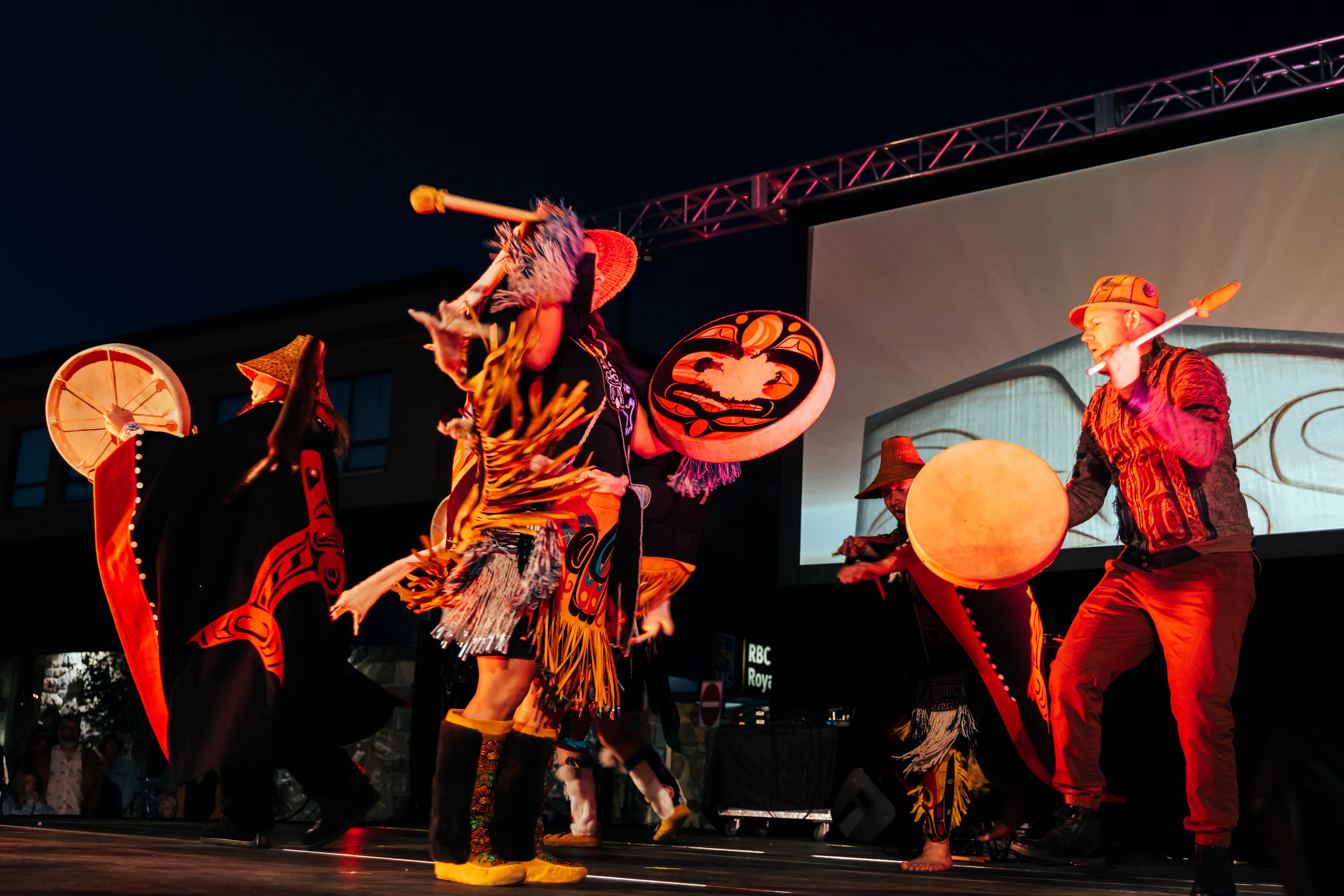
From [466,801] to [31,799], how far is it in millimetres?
8040

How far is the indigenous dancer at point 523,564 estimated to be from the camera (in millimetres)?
2521

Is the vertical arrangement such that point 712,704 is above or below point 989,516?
below

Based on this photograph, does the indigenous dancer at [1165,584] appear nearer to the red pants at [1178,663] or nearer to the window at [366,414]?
the red pants at [1178,663]

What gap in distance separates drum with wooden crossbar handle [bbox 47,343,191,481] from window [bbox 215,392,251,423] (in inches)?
471

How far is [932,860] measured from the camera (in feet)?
13.9

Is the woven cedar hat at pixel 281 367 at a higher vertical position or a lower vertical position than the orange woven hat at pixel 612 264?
lower

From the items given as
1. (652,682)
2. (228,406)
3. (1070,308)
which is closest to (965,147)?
(1070,308)

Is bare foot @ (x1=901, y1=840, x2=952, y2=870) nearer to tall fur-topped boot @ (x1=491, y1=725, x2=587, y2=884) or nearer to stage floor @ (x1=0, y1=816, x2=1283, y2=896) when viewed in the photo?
stage floor @ (x1=0, y1=816, x2=1283, y2=896)

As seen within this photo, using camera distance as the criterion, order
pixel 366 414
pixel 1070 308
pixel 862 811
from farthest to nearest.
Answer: pixel 366 414, pixel 1070 308, pixel 862 811

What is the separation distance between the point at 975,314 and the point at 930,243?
889mm

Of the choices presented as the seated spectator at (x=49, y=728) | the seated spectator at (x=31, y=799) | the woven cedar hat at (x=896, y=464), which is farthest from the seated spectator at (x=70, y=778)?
the woven cedar hat at (x=896, y=464)

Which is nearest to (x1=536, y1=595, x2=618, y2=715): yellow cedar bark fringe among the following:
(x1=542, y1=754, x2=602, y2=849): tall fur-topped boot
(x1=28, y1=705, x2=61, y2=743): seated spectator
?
(x1=542, y1=754, x2=602, y2=849): tall fur-topped boot

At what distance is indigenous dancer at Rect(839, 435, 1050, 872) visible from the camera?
4012 mm

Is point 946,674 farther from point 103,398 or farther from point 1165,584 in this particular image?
point 103,398
